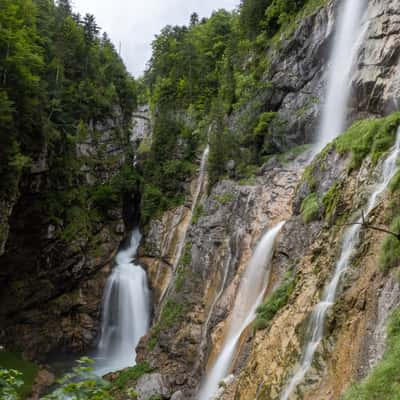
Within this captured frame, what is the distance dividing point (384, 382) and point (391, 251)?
225cm

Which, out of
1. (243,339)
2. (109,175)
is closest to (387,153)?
(243,339)

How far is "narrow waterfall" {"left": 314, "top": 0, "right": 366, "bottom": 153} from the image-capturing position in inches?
667

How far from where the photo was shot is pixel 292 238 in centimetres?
1223

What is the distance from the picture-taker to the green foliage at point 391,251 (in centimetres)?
582

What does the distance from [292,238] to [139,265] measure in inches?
581

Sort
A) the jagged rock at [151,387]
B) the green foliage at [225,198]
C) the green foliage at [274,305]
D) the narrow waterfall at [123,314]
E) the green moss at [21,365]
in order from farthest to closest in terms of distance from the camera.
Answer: the narrow waterfall at [123,314], the green foliage at [225,198], the green moss at [21,365], the jagged rock at [151,387], the green foliage at [274,305]

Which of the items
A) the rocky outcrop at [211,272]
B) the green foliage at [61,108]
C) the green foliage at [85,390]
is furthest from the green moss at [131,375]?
the green foliage at [85,390]

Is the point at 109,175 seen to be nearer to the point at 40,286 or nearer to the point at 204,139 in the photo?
the point at 204,139

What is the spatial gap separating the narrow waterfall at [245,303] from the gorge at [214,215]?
0.09m

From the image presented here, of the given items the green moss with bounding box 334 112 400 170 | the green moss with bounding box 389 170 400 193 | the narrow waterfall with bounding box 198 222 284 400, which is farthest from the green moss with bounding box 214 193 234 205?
the green moss with bounding box 389 170 400 193

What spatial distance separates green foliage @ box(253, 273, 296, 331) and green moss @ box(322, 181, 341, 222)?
6.19ft

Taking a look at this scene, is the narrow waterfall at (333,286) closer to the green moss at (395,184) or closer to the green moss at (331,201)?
the green moss at (395,184)

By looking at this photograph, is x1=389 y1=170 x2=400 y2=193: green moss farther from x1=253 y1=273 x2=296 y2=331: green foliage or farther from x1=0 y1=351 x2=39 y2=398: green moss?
x1=0 y1=351 x2=39 y2=398: green moss

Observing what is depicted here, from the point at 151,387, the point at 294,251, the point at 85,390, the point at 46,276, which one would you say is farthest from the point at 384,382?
the point at 46,276
